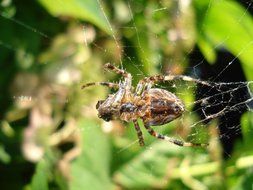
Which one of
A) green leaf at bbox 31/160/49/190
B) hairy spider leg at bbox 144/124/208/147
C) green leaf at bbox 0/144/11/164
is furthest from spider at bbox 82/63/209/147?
green leaf at bbox 0/144/11/164

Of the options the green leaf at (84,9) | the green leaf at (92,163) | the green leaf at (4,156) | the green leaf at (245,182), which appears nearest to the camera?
the green leaf at (84,9)

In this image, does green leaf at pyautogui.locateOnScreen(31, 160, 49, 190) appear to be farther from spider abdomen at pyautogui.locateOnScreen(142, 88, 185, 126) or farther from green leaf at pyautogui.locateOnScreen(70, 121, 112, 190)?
spider abdomen at pyautogui.locateOnScreen(142, 88, 185, 126)

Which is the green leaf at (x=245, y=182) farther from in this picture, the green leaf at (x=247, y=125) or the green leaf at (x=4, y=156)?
the green leaf at (x=4, y=156)

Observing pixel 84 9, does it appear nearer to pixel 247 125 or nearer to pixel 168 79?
pixel 168 79

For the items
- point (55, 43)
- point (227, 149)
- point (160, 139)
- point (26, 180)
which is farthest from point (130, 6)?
point (26, 180)

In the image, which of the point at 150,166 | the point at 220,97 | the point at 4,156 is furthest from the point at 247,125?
the point at 4,156

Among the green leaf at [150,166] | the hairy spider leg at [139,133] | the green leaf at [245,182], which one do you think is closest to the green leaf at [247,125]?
the green leaf at [245,182]
